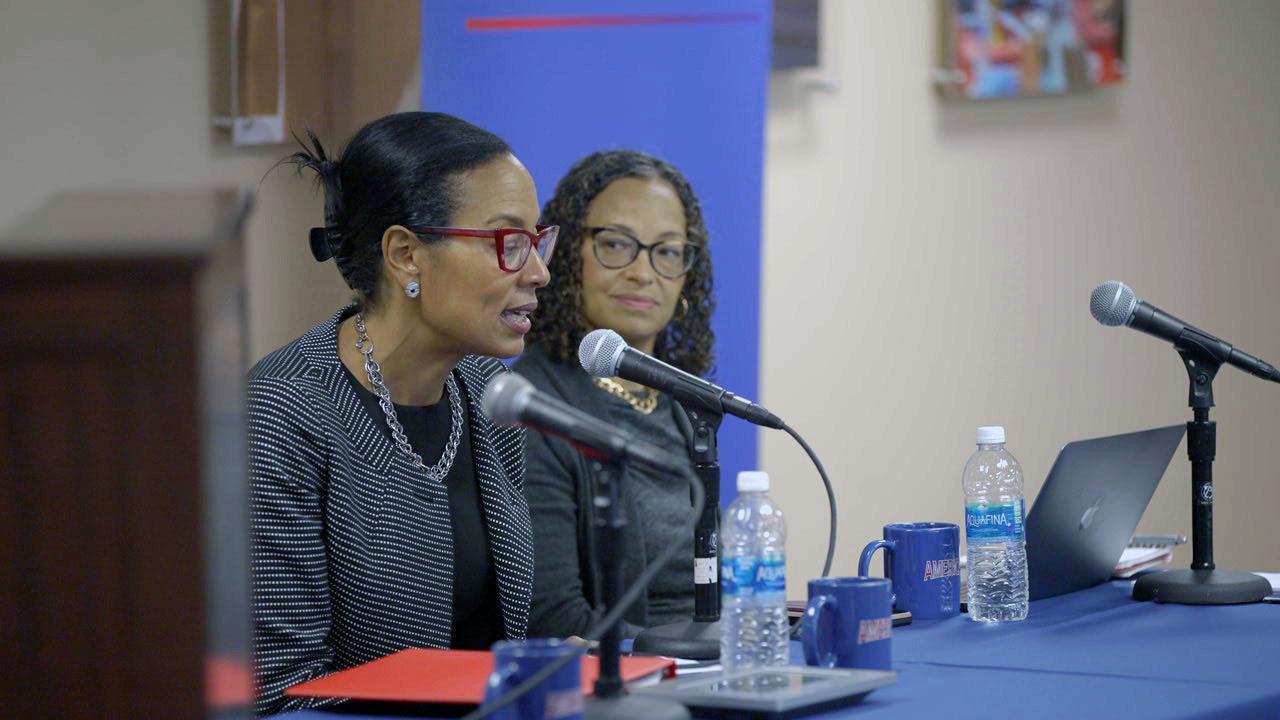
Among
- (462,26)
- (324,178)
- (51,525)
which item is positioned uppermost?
(462,26)

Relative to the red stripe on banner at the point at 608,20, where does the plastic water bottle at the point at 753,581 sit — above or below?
below

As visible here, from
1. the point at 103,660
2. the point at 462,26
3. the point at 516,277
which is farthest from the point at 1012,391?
the point at 103,660

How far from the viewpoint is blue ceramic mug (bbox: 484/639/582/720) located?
3.36 ft

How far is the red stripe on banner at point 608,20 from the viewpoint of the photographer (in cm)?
288

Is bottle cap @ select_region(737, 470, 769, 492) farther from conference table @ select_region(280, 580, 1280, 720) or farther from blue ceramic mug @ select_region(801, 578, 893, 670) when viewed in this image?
conference table @ select_region(280, 580, 1280, 720)

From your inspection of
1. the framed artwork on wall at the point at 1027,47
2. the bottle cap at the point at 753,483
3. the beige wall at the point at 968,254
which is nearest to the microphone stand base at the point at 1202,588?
the bottle cap at the point at 753,483

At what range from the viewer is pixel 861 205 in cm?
415

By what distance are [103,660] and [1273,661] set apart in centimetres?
121

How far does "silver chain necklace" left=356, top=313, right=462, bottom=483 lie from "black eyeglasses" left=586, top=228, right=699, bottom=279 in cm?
61

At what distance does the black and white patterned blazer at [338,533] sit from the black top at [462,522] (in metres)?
0.02

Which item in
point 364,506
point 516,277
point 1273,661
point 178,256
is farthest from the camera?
point 516,277

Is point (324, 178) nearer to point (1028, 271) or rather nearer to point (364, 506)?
point (364, 506)

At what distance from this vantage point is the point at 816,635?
1.36 meters

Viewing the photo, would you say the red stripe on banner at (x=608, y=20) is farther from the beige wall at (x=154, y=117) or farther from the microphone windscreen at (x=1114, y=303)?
the microphone windscreen at (x=1114, y=303)
